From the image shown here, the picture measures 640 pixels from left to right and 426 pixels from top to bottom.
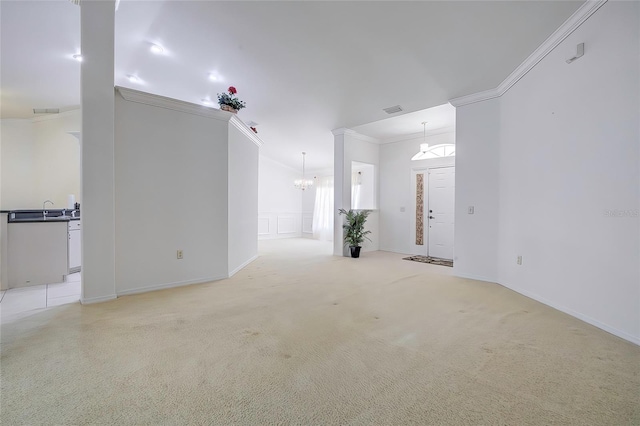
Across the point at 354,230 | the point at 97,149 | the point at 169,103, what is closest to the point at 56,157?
the point at 97,149

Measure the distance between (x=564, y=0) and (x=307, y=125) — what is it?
4576 millimetres

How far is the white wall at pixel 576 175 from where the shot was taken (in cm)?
215

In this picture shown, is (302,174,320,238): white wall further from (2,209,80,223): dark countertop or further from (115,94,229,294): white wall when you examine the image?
(2,209,80,223): dark countertop

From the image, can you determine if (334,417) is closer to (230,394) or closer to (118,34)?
(230,394)

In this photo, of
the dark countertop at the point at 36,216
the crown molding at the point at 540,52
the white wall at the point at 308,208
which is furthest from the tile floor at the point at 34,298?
the white wall at the point at 308,208

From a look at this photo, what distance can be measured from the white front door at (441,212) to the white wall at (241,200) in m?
4.11

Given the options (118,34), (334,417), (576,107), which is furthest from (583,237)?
(118,34)

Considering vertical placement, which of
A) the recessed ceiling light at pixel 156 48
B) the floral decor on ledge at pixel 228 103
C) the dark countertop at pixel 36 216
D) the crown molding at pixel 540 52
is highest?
the recessed ceiling light at pixel 156 48

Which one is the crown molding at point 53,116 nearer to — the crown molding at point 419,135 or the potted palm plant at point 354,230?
the potted palm plant at point 354,230

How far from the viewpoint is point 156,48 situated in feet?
13.9

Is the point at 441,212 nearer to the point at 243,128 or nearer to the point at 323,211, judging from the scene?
the point at 323,211

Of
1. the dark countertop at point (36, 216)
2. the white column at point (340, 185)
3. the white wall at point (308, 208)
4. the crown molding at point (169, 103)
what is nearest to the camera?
the crown molding at point (169, 103)

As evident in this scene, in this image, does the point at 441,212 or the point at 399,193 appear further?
the point at 399,193

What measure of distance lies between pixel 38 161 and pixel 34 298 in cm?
418
